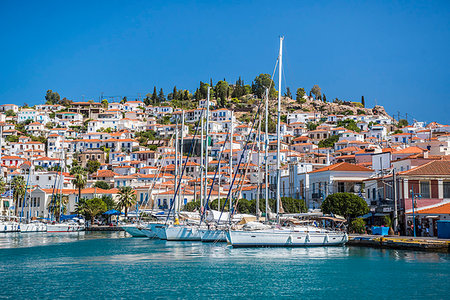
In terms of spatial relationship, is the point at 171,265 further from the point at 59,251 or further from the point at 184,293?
the point at 59,251

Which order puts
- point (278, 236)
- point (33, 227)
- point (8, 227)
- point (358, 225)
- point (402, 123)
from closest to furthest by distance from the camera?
point (278, 236) → point (358, 225) → point (8, 227) → point (33, 227) → point (402, 123)

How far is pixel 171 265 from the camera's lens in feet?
120

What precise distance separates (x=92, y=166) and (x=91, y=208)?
54051 mm

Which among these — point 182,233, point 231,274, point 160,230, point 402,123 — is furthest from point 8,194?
point 402,123

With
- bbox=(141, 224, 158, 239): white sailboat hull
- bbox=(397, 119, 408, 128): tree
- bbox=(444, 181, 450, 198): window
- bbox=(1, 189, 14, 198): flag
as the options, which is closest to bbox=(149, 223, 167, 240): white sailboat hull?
bbox=(141, 224, 158, 239): white sailboat hull

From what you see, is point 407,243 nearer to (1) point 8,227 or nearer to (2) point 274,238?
(2) point 274,238

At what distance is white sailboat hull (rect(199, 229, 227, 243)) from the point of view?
5224cm

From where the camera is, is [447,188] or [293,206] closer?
[447,188]

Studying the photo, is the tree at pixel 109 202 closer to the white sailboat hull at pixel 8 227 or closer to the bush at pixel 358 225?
the white sailboat hull at pixel 8 227

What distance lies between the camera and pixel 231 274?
105ft

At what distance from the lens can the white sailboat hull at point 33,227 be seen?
284 ft

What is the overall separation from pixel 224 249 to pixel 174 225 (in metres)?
12.5

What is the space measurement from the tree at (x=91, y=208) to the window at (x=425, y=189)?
192 feet

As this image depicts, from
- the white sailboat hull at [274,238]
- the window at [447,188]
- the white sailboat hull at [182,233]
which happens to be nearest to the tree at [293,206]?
the white sailboat hull at [182,233]
